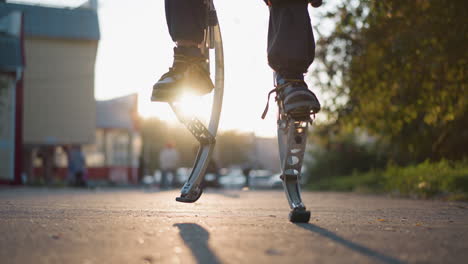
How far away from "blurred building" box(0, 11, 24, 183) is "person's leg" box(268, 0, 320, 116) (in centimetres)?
2495

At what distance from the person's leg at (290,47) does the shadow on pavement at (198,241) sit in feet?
3.48

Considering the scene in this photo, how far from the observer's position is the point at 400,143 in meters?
15.6

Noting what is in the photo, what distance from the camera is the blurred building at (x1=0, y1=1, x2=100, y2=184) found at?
36125 mm

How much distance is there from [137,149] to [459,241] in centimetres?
4743

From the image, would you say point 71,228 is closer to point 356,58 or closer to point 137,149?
point 356,58

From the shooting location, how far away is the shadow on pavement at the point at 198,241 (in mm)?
2117

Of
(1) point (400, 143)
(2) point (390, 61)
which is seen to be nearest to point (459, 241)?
(2) point (390, 61)

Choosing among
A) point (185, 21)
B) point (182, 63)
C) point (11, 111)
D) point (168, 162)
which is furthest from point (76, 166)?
point (182, 63)

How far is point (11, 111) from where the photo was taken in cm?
2833

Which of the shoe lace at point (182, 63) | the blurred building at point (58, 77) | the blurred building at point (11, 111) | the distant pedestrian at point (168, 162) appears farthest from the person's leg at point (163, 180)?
the shoe lace at point (182, 63)

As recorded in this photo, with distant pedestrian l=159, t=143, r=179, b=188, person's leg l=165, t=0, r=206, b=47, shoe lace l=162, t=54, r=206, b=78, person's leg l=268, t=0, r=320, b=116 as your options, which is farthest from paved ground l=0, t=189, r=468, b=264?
distant pedestrian l=159, t=143, r=179, b=188

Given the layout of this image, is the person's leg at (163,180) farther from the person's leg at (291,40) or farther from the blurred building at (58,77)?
the person's leg at (291,40)

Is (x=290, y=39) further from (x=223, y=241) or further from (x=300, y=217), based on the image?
(x=223, y=241)

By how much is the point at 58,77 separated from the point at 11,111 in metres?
8.87
